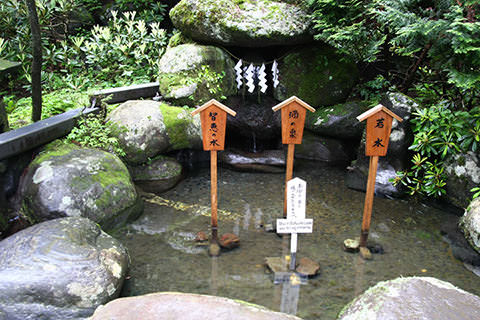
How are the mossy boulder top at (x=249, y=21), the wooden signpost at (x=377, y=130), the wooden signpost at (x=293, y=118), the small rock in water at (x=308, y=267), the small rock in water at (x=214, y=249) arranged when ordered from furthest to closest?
1. the mossy boulder top at (x=249, y=21)
2. the wooden signpost at (x=293, y=118)
3. the small rock in water at (x=214, y=249)
4. the wooden signpost at (x=377, y=130)
5. the small rock in water at (x=308, y=267)

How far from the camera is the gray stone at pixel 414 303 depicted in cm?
273

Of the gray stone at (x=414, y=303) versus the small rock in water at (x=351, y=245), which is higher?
the gray stone at (x=414, y=303)

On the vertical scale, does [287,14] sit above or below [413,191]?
above

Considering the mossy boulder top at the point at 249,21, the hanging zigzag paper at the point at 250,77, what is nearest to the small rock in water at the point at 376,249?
→ the hanging zigzag paper at the point at 250,77

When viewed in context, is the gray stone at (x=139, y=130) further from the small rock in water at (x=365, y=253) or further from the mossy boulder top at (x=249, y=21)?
the small rock in water at (x=365, y=253)

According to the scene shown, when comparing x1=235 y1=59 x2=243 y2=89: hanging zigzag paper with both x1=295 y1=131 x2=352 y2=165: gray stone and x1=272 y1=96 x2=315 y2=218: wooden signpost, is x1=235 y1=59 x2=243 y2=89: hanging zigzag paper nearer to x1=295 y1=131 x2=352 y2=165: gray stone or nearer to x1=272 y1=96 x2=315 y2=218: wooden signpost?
x1=295 y1=131 x2=352 y2=165: gray stone

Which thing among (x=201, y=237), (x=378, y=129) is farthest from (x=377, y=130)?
(x=201, y=237)

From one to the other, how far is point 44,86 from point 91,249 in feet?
22.3

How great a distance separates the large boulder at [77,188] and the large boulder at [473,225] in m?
5.05

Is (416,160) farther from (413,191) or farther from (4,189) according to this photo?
(4,189)

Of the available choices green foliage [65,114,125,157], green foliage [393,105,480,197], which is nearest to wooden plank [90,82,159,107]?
green foliage [65,114,125,157]

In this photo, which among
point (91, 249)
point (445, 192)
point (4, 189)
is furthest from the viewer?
point (445, 192)

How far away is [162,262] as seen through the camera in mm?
4676

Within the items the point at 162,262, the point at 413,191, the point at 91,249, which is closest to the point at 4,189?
the point at 91,249
